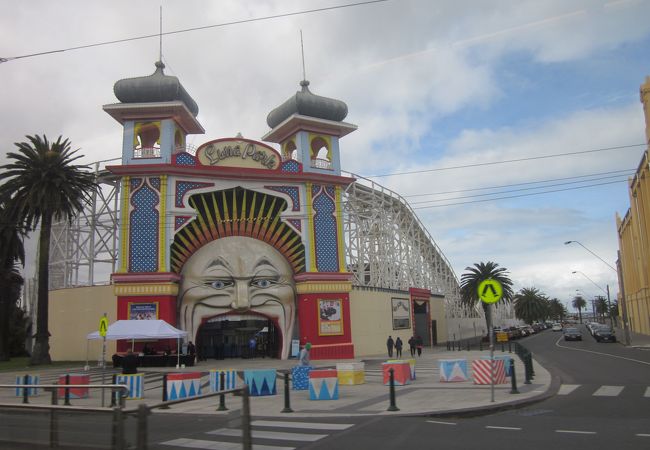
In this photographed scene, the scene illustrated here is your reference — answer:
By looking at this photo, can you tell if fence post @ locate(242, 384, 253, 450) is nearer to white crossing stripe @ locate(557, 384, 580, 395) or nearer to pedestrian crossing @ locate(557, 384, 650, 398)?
A: pedestrian crossing @ locate(557, 384, 650, 398)

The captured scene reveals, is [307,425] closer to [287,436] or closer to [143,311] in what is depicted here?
[287,436]

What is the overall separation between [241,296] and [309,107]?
13.8 metres

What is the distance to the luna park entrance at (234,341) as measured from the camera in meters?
36.7

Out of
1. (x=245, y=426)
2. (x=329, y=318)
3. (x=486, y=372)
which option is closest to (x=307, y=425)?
(x=245, y=426)

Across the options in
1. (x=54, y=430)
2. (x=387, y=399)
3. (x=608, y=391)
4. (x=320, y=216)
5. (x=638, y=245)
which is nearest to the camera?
(x=54, y=430)

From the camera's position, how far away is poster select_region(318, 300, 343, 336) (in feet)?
114

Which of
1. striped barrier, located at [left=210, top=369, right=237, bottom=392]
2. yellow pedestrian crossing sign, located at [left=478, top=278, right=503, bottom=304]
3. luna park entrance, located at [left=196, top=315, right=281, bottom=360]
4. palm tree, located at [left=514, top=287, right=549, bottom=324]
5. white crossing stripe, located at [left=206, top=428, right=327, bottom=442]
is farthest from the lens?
palm tree, located at [left=514, top=287, right=549, bottom=324]

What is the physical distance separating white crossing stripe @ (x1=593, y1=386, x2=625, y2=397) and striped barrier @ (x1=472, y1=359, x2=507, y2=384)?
109 inches

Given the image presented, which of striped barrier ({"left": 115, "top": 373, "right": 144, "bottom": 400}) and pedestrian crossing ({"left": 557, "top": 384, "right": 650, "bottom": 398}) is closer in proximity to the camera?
pedestrian crossing ({"left": 557, "top": 384, "right": 650, "bottom": 398})

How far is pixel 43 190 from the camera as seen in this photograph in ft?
103

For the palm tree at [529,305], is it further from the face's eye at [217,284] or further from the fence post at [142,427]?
the fence post at [142,427]

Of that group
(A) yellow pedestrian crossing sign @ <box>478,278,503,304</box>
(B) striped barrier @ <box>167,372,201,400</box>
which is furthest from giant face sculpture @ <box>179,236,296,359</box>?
(A) yellow pedestrian crossing sign @ <box>478,278,503,304</box>

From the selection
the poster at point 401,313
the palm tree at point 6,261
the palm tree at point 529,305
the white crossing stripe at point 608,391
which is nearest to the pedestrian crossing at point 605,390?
the white crossing stripe at point 608,391

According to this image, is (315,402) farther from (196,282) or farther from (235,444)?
(196,282)
